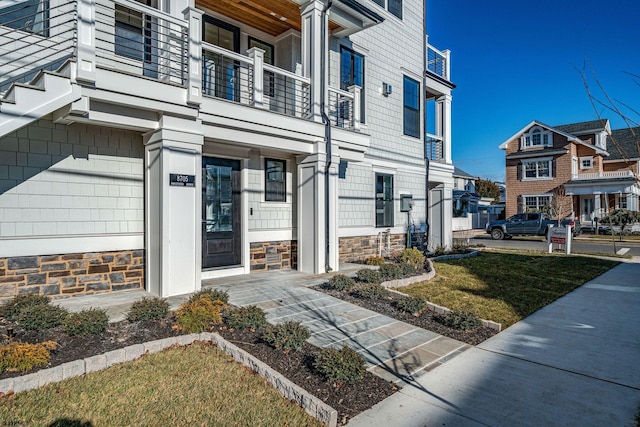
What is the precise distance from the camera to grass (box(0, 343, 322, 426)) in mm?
2928

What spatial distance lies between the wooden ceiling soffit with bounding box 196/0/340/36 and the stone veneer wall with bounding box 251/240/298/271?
16.4 ft

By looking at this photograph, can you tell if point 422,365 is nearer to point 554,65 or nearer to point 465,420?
point 465,420

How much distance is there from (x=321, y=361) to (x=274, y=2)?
7.32 m

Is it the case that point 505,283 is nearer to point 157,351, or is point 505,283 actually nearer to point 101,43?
point 157,351

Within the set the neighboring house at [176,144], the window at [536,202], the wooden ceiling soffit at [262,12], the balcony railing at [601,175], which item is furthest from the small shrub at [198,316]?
A: the balcony railing at [601,175]

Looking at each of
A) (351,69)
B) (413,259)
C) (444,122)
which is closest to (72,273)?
(413,259)

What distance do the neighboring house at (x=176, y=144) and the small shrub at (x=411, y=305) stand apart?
2.84 metres

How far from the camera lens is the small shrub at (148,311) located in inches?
186

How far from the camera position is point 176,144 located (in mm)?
6098

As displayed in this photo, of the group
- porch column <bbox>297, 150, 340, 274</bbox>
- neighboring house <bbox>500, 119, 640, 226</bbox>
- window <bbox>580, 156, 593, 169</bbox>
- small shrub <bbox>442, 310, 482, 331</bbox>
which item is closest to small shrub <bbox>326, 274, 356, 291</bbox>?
porch column <bbox>297, 150, 340, 274</bbox>

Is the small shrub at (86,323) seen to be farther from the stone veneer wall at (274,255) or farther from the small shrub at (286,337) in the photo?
the stone veneer wall at (274,255)

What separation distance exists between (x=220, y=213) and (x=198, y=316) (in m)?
3.53

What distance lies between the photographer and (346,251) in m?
10.5

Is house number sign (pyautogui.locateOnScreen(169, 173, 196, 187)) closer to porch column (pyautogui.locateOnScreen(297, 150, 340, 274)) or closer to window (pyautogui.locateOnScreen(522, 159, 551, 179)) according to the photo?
porch column (pyautogui.locateOnScreen(297, 150, 340, 274))
